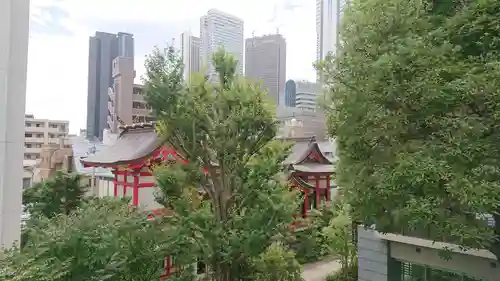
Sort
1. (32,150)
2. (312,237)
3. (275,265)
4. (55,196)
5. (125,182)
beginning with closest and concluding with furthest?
(275,265) < (55,196) < (125,182) < (312,237) < (32,150)

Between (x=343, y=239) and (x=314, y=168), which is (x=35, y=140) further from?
(x=343, y=239)

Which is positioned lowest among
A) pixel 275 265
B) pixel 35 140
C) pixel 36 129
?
pixel 275 265

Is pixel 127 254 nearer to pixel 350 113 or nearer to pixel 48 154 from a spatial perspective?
pixel 350 113

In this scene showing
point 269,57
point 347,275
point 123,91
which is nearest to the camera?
point 347,275

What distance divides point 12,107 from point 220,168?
318 centimetres

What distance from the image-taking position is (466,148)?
3.80 m

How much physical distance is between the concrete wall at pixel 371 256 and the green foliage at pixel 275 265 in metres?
1.42

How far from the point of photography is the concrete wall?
273 inches

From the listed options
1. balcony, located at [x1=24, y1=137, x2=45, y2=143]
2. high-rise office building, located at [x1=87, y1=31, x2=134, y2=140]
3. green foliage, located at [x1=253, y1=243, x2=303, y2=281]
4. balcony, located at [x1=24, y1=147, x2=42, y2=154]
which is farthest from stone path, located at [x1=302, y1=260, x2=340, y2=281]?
balcony, located at [x1=24, y1=137, x2=45, y2=143]

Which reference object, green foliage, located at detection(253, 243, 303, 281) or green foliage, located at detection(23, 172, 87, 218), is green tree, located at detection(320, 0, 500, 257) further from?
green foliage, located at detection(23, 172, 87, 218)

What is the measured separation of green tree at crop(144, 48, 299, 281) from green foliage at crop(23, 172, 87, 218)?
2733 millimetres

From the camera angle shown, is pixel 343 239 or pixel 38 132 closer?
pixel 343 239

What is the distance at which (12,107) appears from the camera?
5.11 meters

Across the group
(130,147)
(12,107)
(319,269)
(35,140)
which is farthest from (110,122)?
(12,107)
